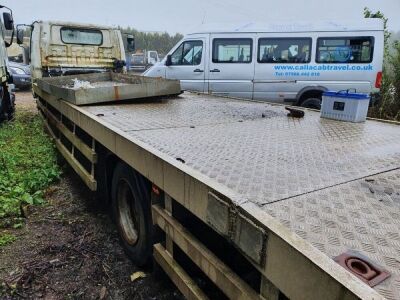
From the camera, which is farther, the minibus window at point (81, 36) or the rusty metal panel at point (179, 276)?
the minibus window at point (81, 36)

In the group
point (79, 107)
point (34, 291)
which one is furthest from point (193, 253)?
point (79, 107)

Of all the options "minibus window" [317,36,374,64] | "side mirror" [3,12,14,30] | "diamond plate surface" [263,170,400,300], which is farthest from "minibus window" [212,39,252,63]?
"diamond plate surface" [263,170,400,300]

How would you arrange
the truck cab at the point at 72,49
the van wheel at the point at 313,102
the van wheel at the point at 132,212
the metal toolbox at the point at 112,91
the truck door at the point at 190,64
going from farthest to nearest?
the truck door at the point at 190,64 < the van wheel at the point at 313,102 < the truck cab at the point at 72,49 < the metal toolbox at the point at 112,91 < the van wheel at the point at 132,212

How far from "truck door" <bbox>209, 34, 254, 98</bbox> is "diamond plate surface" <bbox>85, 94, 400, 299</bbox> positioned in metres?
4.80

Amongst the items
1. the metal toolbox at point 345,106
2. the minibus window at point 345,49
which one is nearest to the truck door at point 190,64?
the minibus window at point 345,49

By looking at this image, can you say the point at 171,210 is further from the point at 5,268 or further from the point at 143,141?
the point at 5,268

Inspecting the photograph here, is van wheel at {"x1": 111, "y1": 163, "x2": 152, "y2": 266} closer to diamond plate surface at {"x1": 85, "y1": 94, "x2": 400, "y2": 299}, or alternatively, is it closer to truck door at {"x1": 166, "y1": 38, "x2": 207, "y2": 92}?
diamond plate surface at {"x1": 85, "y1": 94, "x2": 400, "y2": 299}

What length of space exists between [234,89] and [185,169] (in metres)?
7.03

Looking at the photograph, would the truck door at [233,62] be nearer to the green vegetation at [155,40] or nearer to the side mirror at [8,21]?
the side mirror at [8,21]

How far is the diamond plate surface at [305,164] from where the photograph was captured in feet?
4.50

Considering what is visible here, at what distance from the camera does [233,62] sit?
862cm

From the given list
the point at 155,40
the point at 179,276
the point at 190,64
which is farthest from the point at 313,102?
the point at 155,40

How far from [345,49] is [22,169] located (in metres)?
6.93

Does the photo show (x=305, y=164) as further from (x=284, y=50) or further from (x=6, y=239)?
(x=284, y=50)
